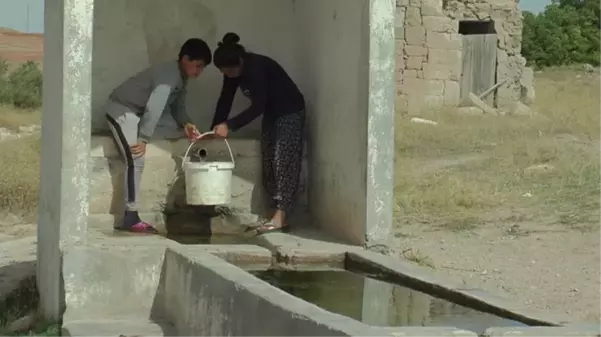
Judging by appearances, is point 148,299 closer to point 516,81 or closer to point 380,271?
point 380,271

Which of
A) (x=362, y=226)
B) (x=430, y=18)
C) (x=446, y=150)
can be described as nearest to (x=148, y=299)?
(x=362, y=226)

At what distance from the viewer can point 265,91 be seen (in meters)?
7.52

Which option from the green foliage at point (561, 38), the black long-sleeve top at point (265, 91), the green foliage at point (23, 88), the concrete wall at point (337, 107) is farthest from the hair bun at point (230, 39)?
the green foliage at point (561, 38)

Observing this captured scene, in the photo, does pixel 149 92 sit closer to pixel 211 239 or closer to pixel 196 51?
pixel 196 51

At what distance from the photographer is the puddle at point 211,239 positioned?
23.9 ft

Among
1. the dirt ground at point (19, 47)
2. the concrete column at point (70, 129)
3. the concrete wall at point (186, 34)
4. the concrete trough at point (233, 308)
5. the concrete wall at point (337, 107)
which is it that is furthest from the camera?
the dirt ground at point (19, 47)

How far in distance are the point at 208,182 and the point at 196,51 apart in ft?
3.18

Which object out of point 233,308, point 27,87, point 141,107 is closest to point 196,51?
point 141,107

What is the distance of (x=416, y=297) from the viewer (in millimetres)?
5496

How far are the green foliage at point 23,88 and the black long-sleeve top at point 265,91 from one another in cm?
1553

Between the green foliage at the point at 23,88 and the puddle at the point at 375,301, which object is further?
the green foliage at the point at 23,88

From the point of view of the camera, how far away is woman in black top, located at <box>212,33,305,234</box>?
7.46 metres

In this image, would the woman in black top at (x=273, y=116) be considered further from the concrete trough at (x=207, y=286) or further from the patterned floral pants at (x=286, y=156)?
the concrete trough at (x=207, y=286)

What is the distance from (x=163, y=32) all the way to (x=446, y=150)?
22.9 ft
